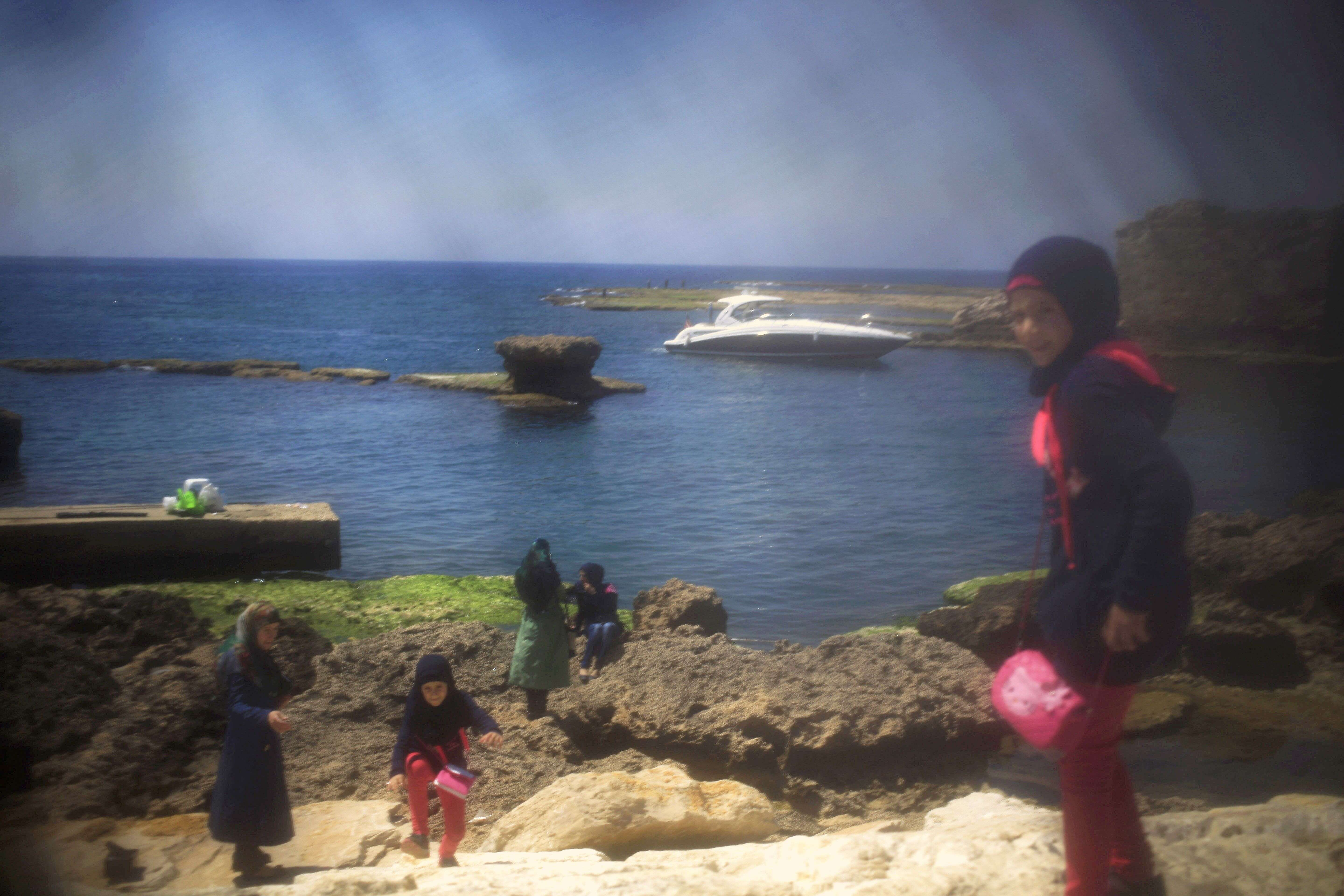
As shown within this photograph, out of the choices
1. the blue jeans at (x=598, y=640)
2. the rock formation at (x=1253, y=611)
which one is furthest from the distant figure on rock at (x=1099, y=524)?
the rock formation at (x=1253, y=611)

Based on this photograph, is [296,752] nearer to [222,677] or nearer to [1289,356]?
[222,677]

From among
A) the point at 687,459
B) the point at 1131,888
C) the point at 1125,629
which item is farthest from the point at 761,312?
the point at 1125,629

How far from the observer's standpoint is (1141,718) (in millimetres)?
5422

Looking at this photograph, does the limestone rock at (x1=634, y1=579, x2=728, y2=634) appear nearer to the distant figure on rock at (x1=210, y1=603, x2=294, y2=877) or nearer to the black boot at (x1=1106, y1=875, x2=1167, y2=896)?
the distant figure on rock at (x1=210, y1=603, x2=294, y2=877)

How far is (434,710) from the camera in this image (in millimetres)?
3492

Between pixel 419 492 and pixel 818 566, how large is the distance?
8.12m

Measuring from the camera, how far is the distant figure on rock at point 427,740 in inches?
135

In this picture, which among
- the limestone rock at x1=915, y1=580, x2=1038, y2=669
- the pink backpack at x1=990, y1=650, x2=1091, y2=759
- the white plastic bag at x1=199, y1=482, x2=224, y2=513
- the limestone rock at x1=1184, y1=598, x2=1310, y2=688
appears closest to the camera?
the pink backpack at x1=990, y1=650, x2=1091, y2=759

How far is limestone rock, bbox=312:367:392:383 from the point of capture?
1211 inches

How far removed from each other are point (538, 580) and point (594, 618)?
737mm

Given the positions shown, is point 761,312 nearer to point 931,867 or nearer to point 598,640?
point 598,640

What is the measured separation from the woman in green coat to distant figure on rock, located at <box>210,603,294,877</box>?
6.93 feet

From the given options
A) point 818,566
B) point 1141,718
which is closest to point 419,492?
point 818,566

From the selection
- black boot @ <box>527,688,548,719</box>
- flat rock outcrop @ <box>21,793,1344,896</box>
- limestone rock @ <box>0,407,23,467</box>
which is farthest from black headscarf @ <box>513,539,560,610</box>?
limestone rock @ <box>0,407,23,467</box>
